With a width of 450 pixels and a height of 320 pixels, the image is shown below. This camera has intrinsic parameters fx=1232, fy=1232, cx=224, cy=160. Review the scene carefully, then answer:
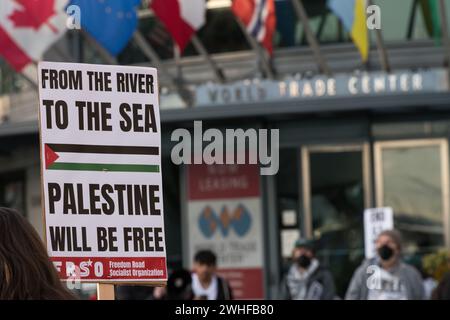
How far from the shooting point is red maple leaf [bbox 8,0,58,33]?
14.9 metres

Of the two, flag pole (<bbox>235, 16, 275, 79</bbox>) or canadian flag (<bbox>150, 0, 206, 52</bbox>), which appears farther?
flag pole (<bbox>235, 16, 275, 79</bbox>)

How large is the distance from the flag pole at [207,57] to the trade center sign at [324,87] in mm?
334

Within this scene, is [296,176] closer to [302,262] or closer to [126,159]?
[302,262]

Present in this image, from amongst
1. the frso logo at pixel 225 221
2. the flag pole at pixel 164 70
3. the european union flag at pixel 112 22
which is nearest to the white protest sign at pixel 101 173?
the european union flag at pixel 112 22

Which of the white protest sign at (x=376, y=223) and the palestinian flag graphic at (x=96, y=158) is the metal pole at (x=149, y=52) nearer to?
the white protest sign at (x=376, y=223)

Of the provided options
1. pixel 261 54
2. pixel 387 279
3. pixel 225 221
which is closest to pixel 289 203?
pixel 225 221

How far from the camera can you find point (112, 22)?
14.6 meters

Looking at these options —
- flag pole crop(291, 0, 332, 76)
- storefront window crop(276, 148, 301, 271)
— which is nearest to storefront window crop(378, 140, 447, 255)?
storefront window crop(276, 148, 301, 271)

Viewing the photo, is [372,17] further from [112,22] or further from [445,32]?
[112,22]

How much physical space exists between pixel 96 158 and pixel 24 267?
1.37 m

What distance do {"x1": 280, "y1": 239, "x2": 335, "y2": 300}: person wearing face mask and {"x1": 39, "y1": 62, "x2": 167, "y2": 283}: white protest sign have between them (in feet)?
22.6

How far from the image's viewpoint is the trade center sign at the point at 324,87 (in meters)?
17.3

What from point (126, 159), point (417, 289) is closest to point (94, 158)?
point (126, 159)

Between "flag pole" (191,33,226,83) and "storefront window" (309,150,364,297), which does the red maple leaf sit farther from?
"storefront window" (309,150,364,297)
